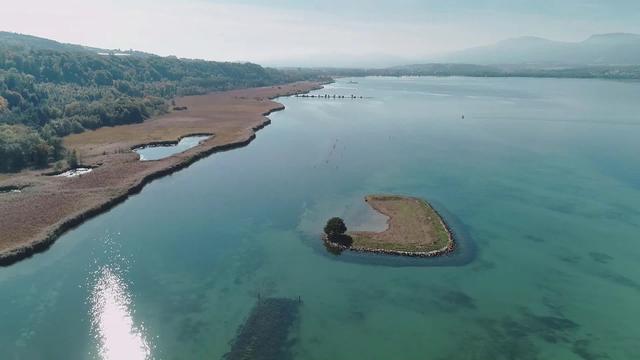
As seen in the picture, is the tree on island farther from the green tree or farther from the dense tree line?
the dense tree line

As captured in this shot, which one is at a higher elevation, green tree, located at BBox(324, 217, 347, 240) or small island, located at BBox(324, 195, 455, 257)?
green tree, located at BBox(324, 217, 347, 240)

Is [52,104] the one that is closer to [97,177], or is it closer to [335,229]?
[97,177]

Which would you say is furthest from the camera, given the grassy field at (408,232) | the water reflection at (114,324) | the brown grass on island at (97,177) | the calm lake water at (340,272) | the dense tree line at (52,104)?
the dense tree line at (52,104)

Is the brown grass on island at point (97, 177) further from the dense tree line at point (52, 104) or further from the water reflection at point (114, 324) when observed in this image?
the water reflection at point (114, 324)

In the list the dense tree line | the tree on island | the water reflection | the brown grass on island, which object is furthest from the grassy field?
the dense tree line

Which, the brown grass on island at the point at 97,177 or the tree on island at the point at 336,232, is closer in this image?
the tree on island at the point at 336,232

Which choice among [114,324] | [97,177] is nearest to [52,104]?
[97,177]

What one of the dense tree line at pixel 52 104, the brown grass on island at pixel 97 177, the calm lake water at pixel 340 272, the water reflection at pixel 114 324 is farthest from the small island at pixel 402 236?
the dense tree line at pixel 52 104
